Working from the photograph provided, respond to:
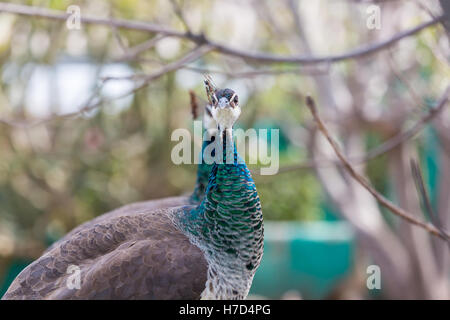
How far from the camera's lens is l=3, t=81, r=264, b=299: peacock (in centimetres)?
215

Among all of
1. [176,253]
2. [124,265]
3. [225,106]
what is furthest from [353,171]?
[124,265]

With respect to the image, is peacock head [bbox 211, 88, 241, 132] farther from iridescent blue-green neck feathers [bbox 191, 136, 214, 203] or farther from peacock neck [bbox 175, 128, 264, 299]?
iridescent blue-green neck feathers [bbox 191, 136, 214, 203]

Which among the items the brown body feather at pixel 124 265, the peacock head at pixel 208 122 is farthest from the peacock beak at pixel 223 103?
the peacock head at pixel 208 122

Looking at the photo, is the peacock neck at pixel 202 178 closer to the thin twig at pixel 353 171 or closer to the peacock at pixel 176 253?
the peacock at pixel 176 253

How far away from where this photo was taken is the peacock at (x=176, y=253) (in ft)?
7.06

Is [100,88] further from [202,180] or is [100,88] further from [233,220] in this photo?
[233,220]

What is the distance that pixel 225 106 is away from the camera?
207 centimetres

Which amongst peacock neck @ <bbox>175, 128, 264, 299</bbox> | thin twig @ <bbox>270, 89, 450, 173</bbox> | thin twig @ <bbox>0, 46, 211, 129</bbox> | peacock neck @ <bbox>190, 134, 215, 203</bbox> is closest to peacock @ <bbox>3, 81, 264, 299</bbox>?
peacock neck @ <bbox>175, 128, 264, 299</bbox>

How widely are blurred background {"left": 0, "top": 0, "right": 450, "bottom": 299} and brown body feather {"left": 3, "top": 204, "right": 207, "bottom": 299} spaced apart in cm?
310

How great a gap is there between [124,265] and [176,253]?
0.70 feet

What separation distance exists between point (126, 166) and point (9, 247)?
5.61 ft

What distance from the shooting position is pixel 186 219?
2.49 m

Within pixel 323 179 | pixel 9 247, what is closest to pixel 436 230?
pixel 323 179
